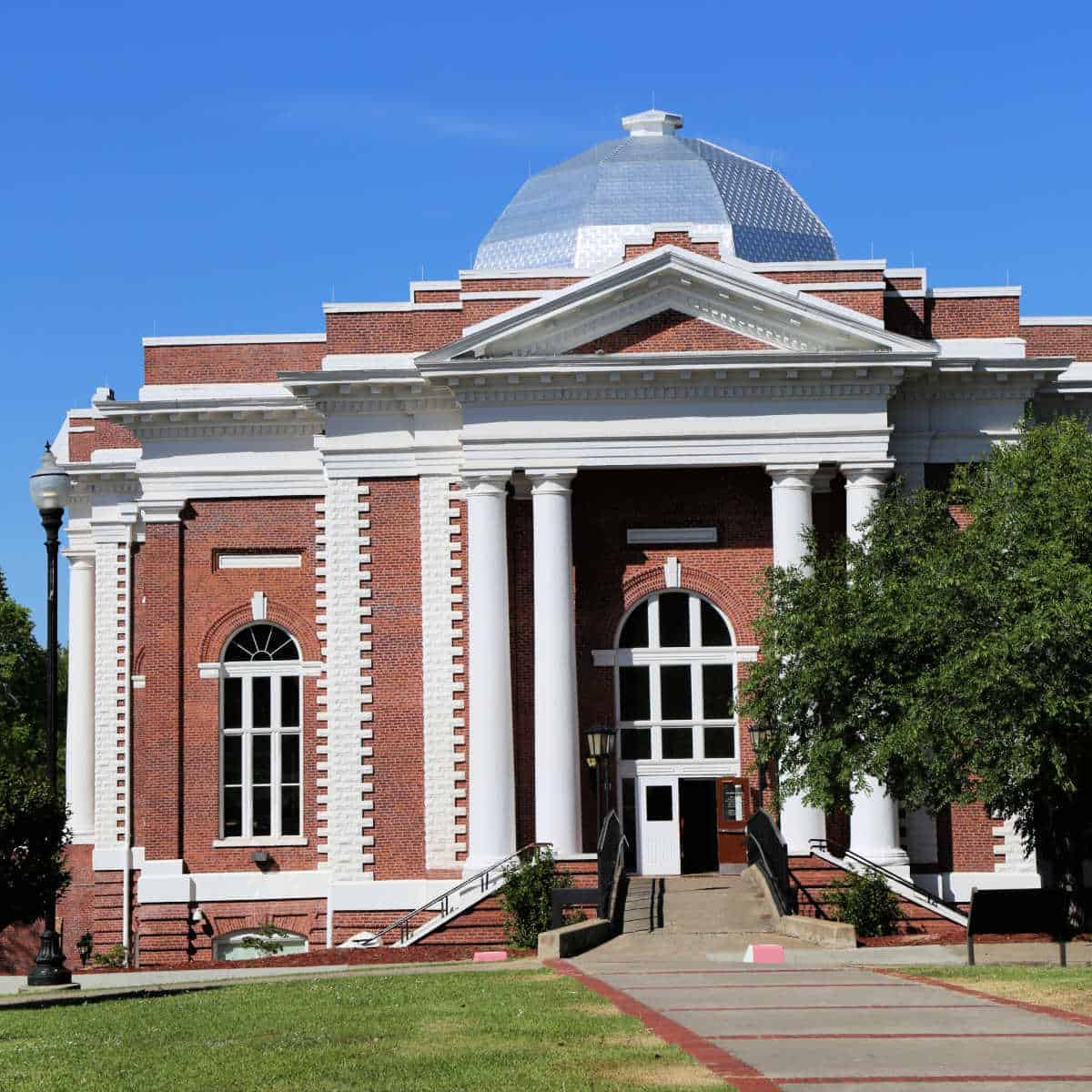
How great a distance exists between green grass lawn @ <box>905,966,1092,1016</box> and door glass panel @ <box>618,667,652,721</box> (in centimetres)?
1481

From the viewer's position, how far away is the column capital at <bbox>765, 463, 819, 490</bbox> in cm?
3694

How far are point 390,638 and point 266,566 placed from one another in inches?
149

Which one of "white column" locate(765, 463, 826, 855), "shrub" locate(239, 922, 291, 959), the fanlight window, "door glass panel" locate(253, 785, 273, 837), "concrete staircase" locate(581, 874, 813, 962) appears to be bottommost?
"shrub" locate(239, 922, 291, 959)

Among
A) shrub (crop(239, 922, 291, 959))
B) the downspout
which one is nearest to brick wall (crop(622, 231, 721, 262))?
shrub (crop(239, 922, 291, 959))

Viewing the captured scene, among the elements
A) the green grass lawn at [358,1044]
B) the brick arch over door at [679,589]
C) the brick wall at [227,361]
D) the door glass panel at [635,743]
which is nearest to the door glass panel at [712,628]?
the brick arch over door at [679,589]

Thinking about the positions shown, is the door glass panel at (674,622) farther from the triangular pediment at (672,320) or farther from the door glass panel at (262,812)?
the door glass panel at (262,812)

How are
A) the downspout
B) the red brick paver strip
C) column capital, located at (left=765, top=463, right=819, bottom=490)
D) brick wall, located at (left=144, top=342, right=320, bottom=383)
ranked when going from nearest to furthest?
the red brick paver strip
column capital, located at (left=765, top=463, right=819, bottom=490)
brick wall, located at (left=144, top=342, right=320, bottom=383)
the downspout

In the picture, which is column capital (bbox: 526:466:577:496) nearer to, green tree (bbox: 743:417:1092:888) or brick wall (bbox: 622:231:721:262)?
brick wall (bbox: 622:231:721:262)

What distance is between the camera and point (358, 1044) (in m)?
16.2

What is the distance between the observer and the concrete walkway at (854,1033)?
13.4m

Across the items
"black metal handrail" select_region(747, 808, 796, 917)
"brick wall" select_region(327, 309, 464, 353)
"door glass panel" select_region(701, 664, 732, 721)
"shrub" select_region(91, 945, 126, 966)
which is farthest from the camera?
"shrub" select_region(91, 945, 126, 966)

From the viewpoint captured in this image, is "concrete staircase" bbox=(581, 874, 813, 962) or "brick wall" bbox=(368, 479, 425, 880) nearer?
"concrete staircase" bbox=(581, 874, 813, 962)

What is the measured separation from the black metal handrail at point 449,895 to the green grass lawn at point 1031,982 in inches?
506

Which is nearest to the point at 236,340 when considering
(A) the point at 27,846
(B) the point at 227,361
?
(B) the point at 227,361
